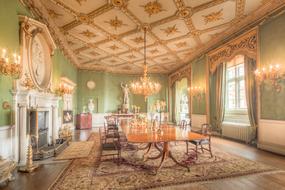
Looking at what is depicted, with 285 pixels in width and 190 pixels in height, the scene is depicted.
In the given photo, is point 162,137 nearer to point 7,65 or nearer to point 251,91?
point 7,65

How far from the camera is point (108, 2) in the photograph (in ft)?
13.9

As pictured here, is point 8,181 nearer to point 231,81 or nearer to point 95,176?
point 95,176

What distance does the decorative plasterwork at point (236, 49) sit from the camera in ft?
17.7

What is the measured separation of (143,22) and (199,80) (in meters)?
4.62

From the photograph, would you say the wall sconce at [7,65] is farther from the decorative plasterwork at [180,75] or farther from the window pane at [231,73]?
the decorative plasterwork at [180,75]

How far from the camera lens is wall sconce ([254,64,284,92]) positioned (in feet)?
14.6

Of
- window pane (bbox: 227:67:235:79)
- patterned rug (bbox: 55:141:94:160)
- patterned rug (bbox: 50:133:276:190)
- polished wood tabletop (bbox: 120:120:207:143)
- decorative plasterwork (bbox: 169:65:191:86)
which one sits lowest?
patterned rug (bbox: 55:141:94:160)

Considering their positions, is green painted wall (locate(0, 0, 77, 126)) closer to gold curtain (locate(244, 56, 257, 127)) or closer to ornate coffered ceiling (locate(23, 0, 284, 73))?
ornate coffered ceiling (locate(23, 0, 284, 73))

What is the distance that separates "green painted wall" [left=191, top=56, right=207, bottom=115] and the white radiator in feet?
4.37

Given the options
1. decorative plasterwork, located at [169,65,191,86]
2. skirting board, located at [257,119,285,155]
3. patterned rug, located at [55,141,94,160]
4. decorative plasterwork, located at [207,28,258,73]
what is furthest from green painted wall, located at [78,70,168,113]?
skirting board, located at [257,119,285,155]

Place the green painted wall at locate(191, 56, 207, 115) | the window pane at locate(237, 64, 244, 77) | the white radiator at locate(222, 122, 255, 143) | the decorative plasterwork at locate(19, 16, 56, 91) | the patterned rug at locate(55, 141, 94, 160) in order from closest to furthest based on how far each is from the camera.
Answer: the decorative plasterwork at locate(19, 16, 56, 91), the patterned rug at locate(55, 141, 94, 160), the white radiator at locate(222, 122, 255, 143), the window pane at locate(237, 64, 244, 77), the green painted wall at locate(191, 56, 207, 115)

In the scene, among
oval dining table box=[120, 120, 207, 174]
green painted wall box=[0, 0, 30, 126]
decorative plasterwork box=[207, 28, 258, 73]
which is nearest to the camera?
oval dining table box=[120, 120, 207, 174]

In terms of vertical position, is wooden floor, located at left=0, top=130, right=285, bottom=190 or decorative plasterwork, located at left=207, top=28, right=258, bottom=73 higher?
decorative plasterwork, located at left=207, top=28, right=258, bottom=73

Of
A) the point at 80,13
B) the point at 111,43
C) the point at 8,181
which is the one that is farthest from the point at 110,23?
the point at 8,181
